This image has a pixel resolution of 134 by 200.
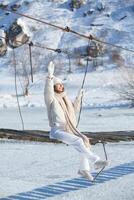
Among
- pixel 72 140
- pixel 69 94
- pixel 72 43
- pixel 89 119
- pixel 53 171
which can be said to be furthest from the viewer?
pixel 72 43

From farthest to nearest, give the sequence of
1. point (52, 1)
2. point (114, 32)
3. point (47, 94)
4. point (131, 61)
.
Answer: point (52, 1), point (114, 32), point (131, 61), point (47, 94)

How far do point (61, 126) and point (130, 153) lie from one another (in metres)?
6.98

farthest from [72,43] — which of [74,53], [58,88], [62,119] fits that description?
[62,119]

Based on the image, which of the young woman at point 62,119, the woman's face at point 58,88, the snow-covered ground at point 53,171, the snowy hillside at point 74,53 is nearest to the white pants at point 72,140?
the young woman at point 62,119

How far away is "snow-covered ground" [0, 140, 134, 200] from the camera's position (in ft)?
37.1

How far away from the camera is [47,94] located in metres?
9.60

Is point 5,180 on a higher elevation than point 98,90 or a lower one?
higher

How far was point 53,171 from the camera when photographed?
46.4ft

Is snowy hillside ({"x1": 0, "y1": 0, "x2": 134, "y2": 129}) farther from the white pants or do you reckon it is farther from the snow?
the white pants

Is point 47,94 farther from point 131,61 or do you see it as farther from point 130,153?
point 131,61

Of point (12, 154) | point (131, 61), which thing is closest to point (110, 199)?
point (12, 154)

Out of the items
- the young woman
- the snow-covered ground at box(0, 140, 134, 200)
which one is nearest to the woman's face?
the young woman

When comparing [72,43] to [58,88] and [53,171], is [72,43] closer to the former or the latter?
[53,171]

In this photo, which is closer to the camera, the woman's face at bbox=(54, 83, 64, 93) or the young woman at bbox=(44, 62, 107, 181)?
the young woman at bbox=(44, 62, 107, 181)
